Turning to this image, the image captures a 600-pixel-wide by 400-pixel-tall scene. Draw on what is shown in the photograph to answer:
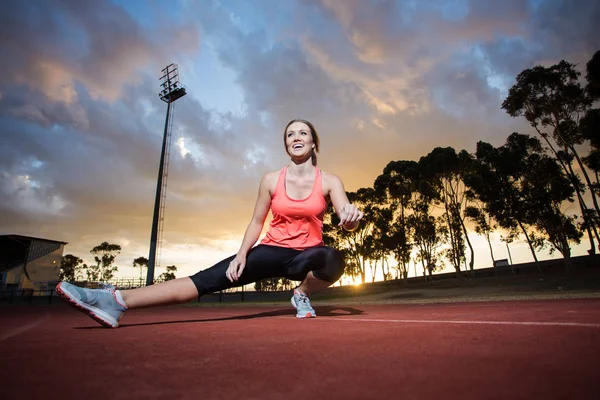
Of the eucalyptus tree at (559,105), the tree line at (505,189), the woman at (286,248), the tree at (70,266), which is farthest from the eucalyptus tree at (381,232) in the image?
the tree at (70,266)

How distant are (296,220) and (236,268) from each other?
74 cm

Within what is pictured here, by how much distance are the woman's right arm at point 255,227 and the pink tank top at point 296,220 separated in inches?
4.7

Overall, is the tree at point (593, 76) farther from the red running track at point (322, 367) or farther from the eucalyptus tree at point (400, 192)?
the red running track at point (322, 367)

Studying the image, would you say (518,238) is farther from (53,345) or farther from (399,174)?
(53,345)

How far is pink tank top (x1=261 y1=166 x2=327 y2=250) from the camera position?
10.6 ft

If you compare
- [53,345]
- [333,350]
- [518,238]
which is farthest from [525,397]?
[518,238]

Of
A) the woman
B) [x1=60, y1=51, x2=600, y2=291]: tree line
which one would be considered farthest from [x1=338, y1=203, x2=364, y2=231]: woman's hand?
[x1=60, y1=51, x2=600, y2=291]: tree line

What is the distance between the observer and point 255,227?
3371 mm

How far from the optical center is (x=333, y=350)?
147cm

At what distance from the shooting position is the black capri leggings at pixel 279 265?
3.06 meters

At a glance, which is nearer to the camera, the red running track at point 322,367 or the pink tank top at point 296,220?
the red running track at point 322,367

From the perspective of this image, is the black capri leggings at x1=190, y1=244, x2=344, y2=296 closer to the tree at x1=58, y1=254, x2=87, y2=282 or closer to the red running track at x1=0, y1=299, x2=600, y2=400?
the red running track at x1=0, y1=299, x2=600, y2=400

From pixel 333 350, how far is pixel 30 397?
3.49ft

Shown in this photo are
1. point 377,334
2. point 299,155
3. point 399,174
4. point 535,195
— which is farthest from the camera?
point 399,174
